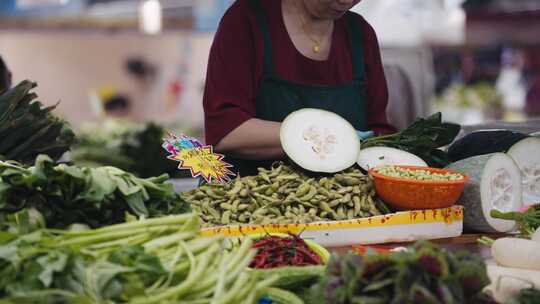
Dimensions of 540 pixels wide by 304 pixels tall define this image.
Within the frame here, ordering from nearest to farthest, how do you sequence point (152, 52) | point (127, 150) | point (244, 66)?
point (244, 66), point (127, 150), point (152, 52)

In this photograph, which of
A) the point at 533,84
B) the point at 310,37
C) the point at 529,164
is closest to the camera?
the point at 529,164

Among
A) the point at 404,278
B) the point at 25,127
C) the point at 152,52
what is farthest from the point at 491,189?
the point at 152,52

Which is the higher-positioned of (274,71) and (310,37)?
(310,37)

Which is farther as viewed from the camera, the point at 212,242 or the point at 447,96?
the point at 447,96

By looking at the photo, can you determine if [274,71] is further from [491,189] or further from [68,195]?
[68,195]

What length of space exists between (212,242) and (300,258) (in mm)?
335

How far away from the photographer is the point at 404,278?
66.5 inches

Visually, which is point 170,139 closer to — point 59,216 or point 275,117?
point 275,117

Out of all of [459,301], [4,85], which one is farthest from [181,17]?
[459,301]

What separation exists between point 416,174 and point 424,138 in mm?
381

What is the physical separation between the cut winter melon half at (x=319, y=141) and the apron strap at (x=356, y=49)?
54cm

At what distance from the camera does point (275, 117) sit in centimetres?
352

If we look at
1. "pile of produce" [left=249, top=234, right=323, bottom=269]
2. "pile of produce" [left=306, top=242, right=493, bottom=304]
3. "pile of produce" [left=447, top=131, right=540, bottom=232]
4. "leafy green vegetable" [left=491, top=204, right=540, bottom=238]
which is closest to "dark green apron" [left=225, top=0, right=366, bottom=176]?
"pile of produce" [left=447, top=131, right=540, bottom=232]

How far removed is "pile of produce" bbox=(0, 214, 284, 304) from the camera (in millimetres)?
1756
